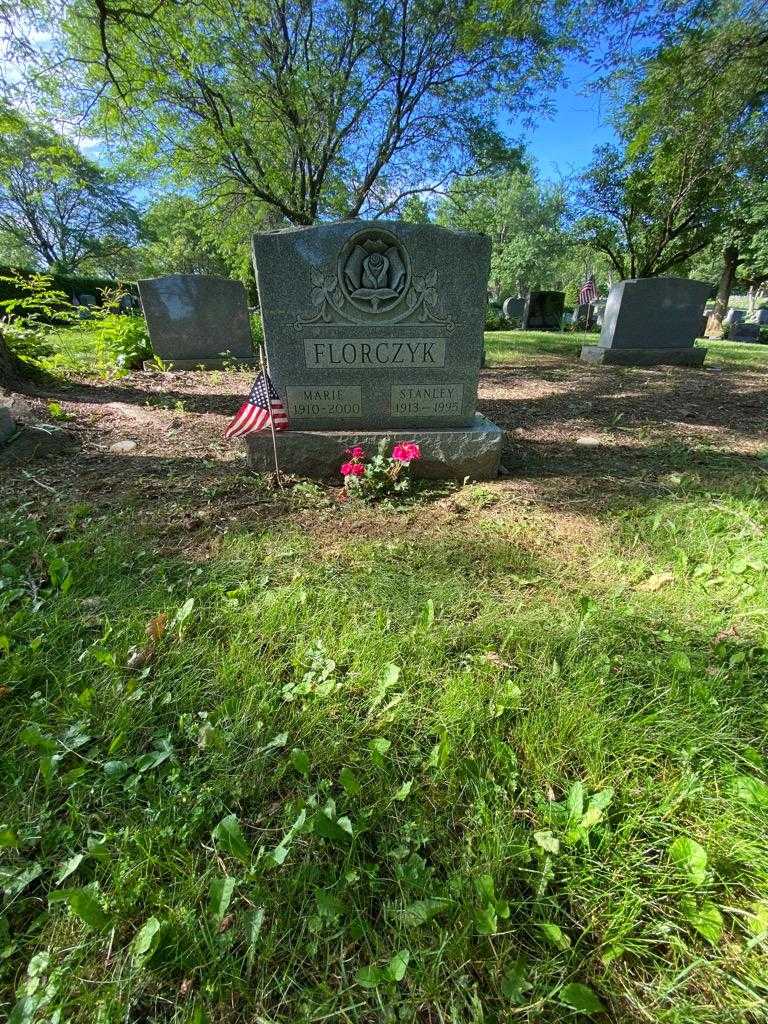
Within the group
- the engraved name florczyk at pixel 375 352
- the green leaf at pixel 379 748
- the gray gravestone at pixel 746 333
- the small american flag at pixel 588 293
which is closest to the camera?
the green leaf at pixel 379 748

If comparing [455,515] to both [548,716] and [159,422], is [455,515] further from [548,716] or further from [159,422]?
[159,422]

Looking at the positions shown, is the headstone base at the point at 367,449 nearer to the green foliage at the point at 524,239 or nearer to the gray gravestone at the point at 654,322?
the gray gravestone at the point at 654,322

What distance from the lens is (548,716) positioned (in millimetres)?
1369

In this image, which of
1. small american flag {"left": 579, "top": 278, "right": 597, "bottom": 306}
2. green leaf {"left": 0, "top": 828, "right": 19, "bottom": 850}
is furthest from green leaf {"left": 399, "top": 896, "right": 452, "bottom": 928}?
small american flag {"left": 579, "top": 278, "right": 597, "bottom": 306}

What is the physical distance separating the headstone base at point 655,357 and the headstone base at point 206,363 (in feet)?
21.8

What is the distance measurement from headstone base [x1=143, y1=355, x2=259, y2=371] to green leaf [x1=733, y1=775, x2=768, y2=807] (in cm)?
791

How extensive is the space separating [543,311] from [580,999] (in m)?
20.3

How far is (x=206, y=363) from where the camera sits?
299 inches

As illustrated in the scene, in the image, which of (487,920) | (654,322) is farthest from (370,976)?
(654,322)

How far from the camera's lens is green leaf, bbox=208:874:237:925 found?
954mm

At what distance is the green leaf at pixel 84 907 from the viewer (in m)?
0.91

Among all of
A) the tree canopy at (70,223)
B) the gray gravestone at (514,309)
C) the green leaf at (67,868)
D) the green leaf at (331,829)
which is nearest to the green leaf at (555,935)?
the green leaf at (331,829)

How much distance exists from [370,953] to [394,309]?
3.32 metres

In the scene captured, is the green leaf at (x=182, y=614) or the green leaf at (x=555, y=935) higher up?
the green leaf at (x=182, y=614)
